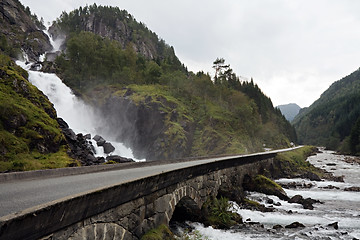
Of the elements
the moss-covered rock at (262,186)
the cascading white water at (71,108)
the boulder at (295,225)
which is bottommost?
the boulder at (295,225)

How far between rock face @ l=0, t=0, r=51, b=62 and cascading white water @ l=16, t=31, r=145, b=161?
43.9 metres

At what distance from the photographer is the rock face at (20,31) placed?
9309 centimetres

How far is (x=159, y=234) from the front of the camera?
293 inches

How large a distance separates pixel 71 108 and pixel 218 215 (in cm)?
4845

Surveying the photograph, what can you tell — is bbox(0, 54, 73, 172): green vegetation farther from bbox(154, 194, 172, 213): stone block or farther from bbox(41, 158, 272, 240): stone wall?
bbox(154, 194, 172, 213): stone block

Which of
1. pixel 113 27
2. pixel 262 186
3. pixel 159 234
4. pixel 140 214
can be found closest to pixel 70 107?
pixel 262 186

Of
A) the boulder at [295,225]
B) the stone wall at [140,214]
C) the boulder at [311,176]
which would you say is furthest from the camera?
the boulder at [311,176]

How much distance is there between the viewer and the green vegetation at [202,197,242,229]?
42.2 ft

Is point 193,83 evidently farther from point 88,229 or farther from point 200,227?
point 88,229

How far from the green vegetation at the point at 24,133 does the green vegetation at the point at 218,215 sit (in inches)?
622

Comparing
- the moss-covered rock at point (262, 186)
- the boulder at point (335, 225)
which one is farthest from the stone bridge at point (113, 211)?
the moss-covered rock at point (262, 186)

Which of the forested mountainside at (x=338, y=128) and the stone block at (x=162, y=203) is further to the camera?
the forested mountainside at (x=338, y=128)

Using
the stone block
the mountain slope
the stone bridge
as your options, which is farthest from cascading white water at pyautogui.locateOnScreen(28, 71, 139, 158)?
the mountain slope

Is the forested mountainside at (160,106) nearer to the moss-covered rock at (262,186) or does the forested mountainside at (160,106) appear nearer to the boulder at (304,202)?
the moss-covered rock at (262,186)
